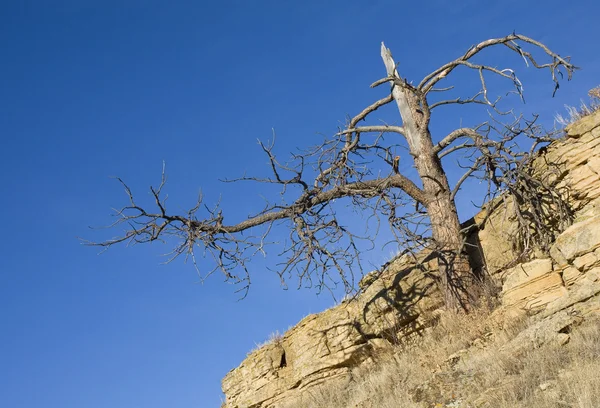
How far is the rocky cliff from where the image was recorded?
9422 mm

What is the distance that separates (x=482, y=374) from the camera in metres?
8.03

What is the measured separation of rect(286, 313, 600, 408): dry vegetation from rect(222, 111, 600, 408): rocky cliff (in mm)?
569

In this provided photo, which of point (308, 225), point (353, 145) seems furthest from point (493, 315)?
point (353, 145)

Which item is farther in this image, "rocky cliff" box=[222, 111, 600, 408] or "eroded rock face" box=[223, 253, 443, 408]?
"eroded rock face" box=[223, 253, 443, 408]

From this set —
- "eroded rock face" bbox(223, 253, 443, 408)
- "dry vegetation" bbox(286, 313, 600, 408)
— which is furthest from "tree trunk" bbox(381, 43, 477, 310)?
"dry vegetation" bbox(286, 313, 600, 408)

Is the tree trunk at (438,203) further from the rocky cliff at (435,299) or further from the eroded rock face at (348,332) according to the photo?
the eroded rock face at (348,332)

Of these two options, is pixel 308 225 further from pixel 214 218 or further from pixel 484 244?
pixel 484 244

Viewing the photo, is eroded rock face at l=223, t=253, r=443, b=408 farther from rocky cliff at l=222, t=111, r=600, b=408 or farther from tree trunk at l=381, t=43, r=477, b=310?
tree trunk at l=381, t=43, r=477, b=310

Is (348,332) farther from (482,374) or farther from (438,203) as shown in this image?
(482,374)

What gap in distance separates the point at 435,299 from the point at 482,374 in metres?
5.56

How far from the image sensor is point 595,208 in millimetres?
10594

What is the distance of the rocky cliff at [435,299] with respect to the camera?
371 inches

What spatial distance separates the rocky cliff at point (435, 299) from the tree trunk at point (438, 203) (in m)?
0.56

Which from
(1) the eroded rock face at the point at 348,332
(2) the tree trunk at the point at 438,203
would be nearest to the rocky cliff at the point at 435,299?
(1) the eroded rock face at the point at 348,332
